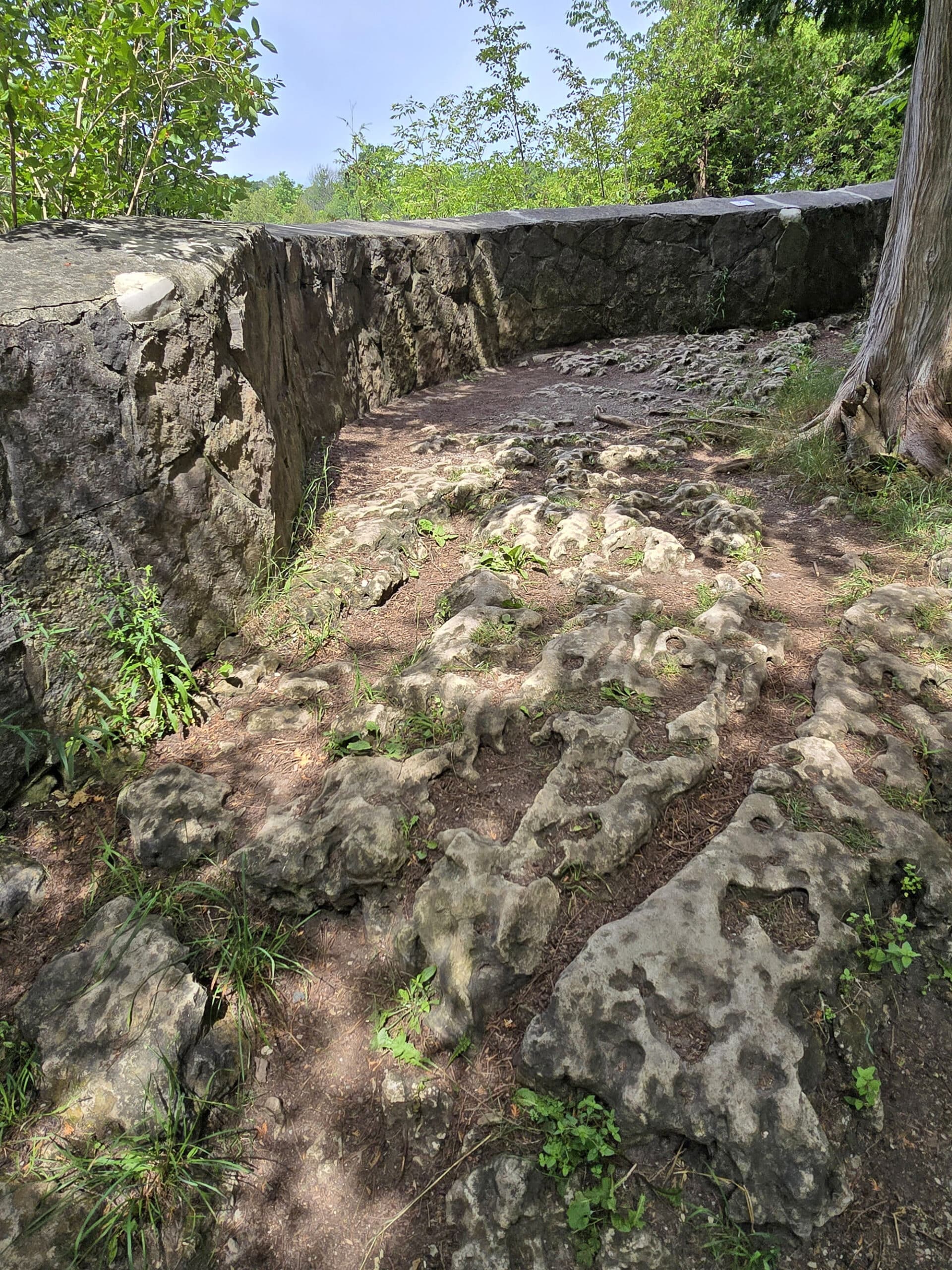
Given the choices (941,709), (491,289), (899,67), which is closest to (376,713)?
(941,709)

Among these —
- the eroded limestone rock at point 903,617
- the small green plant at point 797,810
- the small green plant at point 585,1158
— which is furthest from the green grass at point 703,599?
the small green plant at point 585,1158

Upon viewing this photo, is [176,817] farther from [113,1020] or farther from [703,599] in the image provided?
[703,599]

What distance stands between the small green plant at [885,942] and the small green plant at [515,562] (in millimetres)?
2316

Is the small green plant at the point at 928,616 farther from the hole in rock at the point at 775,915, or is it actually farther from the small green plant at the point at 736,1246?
the small green plant at the point at 736,1246

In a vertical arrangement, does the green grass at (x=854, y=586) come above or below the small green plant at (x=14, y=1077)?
above

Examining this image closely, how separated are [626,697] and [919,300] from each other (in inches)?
130

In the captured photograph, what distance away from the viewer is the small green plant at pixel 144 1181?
5.58 ft

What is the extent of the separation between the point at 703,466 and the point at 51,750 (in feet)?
14.8

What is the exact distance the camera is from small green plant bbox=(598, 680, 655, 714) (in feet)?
9.12

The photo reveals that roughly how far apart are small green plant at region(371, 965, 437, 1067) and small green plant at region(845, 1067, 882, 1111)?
3.67 ft

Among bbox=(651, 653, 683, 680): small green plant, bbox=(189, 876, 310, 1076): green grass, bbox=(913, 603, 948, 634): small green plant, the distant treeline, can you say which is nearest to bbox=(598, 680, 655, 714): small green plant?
bbox=(651, 653, 683, 680): small green plant

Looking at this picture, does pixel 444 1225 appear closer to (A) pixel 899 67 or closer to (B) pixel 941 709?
(B) pixel 941 709

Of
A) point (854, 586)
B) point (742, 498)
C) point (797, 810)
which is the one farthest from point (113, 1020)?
point (742, 498)

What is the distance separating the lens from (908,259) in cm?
415
